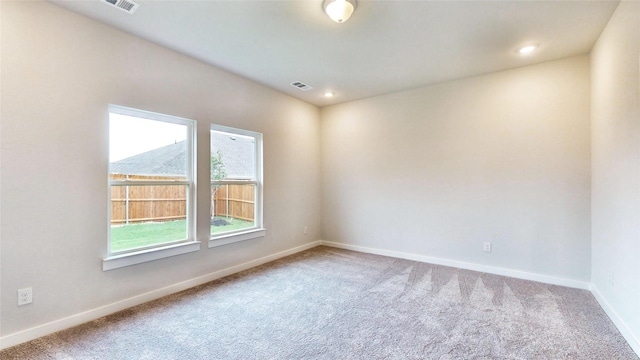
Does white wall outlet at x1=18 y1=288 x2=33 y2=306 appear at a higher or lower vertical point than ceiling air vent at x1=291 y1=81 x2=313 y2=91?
lower

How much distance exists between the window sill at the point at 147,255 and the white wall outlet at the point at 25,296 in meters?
0.46

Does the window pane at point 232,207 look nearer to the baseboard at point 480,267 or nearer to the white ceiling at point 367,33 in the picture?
the white ceiling at point 367,33

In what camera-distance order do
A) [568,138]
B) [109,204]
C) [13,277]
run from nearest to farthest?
[13,277]
[109,204]
[568,138]

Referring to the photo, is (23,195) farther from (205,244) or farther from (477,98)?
(477,98)

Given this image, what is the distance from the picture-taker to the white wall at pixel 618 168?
199cm

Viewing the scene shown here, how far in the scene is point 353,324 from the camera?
234 cm

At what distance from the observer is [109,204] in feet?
8.41

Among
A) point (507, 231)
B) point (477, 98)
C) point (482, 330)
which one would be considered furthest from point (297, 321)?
point (477, 98)

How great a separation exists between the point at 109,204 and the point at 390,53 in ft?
10.5

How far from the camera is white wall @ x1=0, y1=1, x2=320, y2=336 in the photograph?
2.05m

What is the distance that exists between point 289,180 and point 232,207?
1100 mm

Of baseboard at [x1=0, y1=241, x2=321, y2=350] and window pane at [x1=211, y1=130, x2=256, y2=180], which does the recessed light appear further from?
baseboard at [x1=0, y1=241, x2=321, y2=350]

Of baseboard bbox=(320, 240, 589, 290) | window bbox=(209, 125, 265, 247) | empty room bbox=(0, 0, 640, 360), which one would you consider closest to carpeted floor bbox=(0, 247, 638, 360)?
empty room bbox=(0, 0, 640, 360)

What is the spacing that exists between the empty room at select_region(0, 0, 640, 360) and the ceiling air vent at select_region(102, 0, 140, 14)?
0.02 meters
